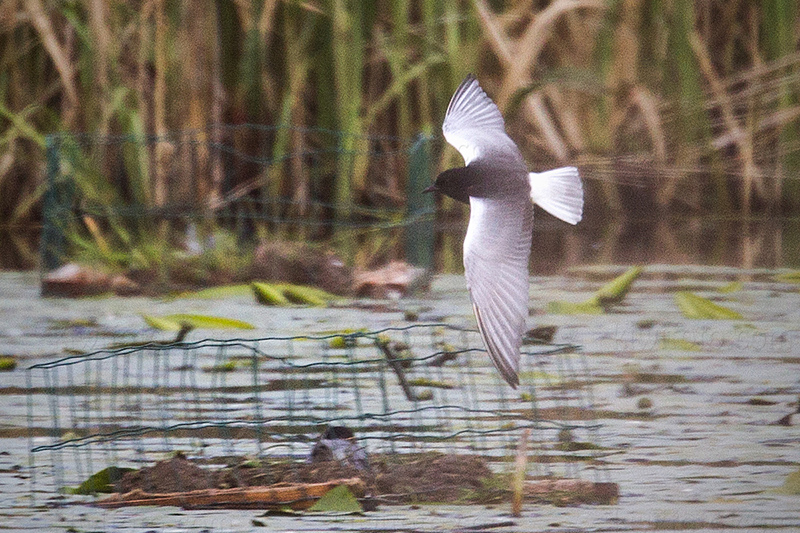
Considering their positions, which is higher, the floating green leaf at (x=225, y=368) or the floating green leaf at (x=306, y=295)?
the floating green leaf at (x=306, y=295)

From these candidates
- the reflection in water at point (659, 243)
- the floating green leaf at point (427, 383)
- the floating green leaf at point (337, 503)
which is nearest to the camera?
the floating green leaf at point (337, 503)

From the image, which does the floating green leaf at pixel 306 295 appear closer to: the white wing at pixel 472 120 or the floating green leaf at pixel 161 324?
the floating green leaf at pixel 161 324

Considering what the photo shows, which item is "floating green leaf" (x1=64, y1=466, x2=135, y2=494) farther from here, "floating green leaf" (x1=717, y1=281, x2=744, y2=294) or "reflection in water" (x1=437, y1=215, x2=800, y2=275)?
"reflection in water" (x1=437, y1=215, x2=800, y2=275)

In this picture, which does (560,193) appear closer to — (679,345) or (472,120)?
(472,120)

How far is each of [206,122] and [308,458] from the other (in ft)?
18.4

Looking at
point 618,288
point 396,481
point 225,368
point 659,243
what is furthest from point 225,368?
point 659,243

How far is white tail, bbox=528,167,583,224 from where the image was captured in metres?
4.38

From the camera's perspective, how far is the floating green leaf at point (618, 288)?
260 inches

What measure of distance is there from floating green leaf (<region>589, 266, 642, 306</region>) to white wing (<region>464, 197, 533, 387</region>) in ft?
7.79

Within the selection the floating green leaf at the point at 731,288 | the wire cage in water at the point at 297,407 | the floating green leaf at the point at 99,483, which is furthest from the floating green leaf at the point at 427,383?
the floating green leaf at the point at 731,288

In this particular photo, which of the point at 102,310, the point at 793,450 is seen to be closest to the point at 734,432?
the point at 793,450

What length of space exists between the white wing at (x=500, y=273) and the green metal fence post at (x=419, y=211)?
116 inches

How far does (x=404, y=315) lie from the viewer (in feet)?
21.5

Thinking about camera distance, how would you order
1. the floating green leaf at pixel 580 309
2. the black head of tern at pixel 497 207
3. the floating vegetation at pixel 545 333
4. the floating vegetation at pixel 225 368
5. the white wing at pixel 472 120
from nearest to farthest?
the black head of tern at pixel 497 207
the white wing at pixel 472 120
the floating vegetation at pixel 225 368
the floating vegetation at pixel 545 333
the floating green leaf at pixel 580 309
